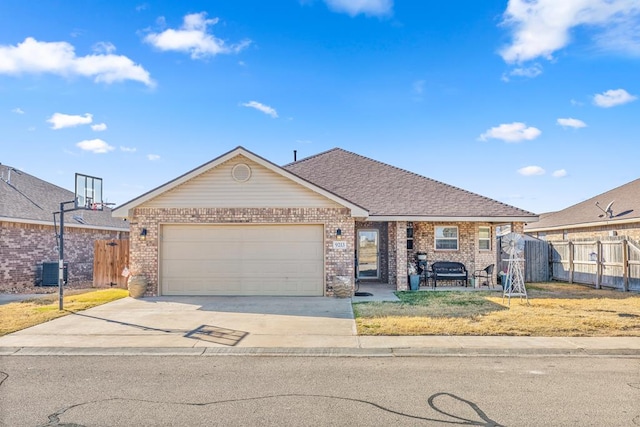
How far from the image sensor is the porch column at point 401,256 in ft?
55.5

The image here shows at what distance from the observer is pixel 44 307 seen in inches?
512

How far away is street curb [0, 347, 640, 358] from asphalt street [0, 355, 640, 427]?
0.25 meters

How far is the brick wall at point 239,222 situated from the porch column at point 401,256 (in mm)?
2489

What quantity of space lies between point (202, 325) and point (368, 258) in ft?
34.1

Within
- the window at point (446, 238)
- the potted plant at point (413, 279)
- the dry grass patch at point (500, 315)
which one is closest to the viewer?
the dry grass patch at point (500, 315)

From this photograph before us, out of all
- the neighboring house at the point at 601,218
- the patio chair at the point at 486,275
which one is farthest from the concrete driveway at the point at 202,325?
the neighboring house at the point at 601,218

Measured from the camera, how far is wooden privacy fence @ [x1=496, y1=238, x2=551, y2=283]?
21312 mm

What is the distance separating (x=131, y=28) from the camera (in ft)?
43.9

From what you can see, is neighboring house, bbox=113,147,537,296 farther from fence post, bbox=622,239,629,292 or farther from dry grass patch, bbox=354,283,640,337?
fence post, bbox=622,239,629,292

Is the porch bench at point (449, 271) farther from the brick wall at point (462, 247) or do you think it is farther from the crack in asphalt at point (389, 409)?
the crack in asphalt at point (389, 409)

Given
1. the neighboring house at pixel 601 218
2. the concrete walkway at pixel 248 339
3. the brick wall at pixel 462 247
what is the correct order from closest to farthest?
the concrete walkway at pixel 248 339, the brick wall at pixel 462 247, the neighboring house at pixel 601 218

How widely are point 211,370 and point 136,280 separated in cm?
881

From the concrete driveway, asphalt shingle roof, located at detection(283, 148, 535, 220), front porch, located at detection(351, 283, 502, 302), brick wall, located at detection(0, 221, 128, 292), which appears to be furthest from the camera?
brick wall, located at detection(0, 221, 128, 292)

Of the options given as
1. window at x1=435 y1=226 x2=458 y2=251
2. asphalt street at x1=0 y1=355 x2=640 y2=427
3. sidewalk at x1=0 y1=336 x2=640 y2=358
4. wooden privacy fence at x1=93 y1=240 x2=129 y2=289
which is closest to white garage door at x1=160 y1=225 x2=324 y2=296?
wooden privacy fence at x1=93 y1=240 x2=129 y2=289
